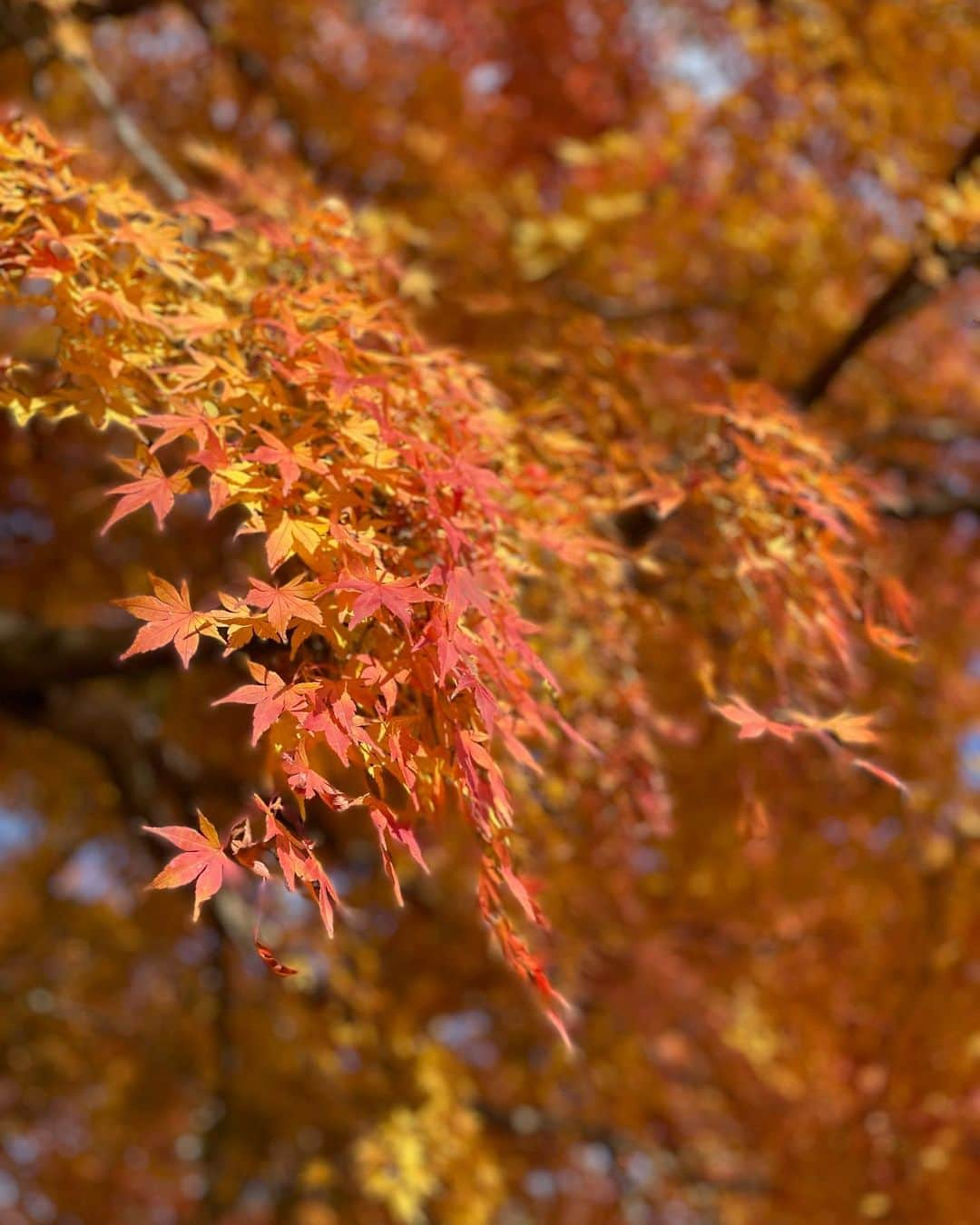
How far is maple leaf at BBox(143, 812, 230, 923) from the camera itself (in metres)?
1.25

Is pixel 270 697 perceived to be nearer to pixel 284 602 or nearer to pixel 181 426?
pixel 284 602

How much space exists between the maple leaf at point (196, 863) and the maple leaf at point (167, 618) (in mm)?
196

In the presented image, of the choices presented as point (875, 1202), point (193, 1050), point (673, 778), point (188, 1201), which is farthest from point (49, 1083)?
point (875, 1202)

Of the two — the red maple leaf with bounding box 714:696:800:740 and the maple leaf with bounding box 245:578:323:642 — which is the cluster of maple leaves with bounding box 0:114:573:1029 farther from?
the red maple leaf with bounding box 714:696:800:740

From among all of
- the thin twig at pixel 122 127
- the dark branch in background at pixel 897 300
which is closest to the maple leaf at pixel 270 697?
the thin twig at pixel 122 127

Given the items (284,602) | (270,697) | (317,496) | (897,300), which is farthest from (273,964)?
(897,300)

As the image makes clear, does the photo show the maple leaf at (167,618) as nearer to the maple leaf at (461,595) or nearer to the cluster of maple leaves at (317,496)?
the cluster of maple leaves at (317,496)

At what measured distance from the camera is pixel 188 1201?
7938 mm

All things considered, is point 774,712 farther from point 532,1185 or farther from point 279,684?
point 532,1185

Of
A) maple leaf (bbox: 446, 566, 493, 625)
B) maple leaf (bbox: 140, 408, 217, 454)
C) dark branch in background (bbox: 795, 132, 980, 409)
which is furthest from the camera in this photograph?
dark branch in background (bbox: 795, 132, 980, 409)

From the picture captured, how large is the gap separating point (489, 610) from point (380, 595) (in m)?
0.16

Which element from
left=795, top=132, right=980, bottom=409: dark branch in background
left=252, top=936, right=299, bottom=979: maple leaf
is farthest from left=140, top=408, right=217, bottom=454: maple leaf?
left=795, top=132, right=980, bottom=409: dark branch in background

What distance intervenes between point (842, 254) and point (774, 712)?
10.8 ft

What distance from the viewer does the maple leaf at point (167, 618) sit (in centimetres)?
133
